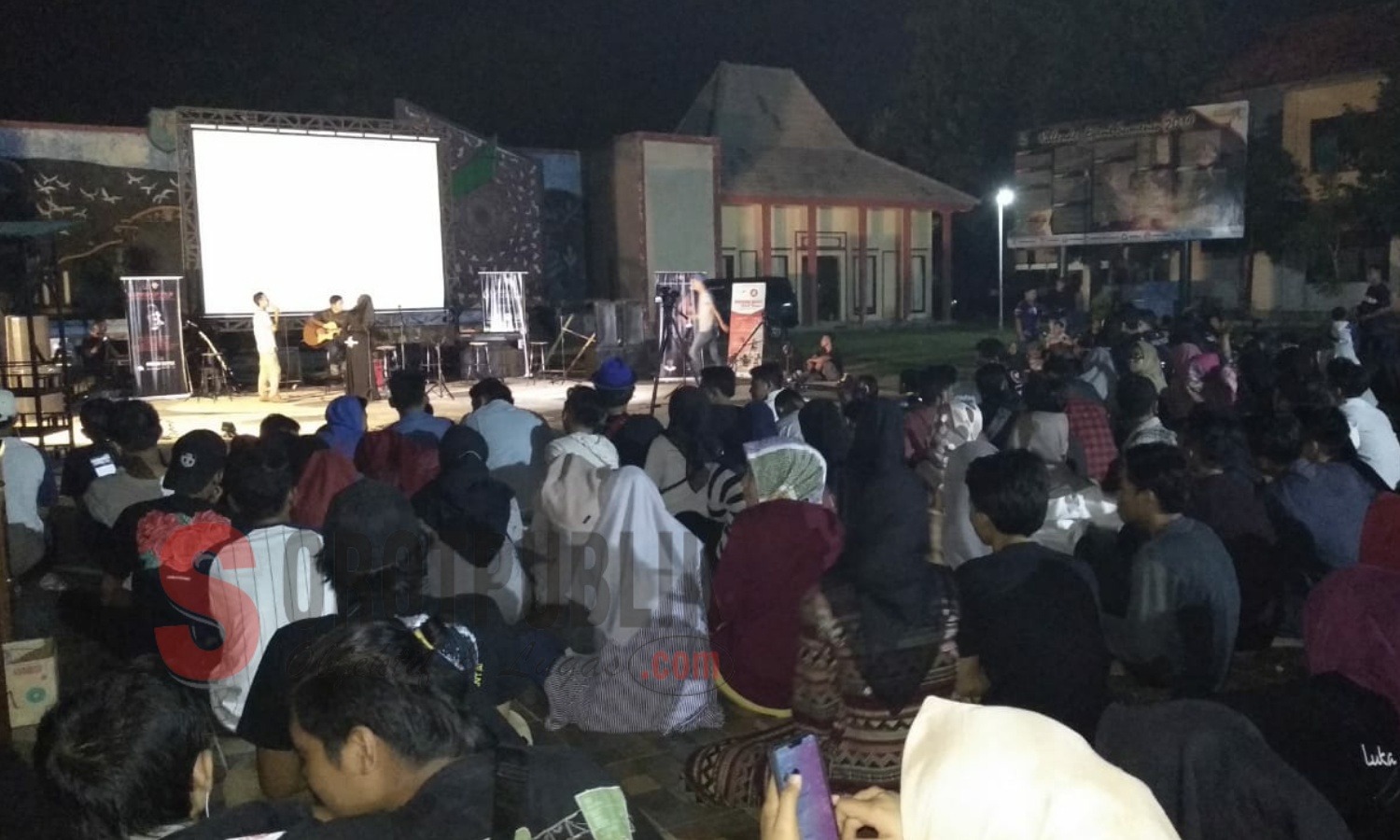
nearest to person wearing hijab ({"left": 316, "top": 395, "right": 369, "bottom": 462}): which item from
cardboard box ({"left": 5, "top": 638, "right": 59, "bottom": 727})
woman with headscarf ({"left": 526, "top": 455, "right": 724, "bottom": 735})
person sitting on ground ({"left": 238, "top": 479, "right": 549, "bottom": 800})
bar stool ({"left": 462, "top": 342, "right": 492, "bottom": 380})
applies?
cardboard box ({"left": 5, "top": 638, "right": 59, "bottom": 727})

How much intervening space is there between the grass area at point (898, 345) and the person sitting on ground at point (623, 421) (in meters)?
9.69

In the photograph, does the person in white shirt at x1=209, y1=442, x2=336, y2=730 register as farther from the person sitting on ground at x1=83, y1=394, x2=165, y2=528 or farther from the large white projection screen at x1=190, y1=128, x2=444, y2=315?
the large white projection screen at x1=190, y1=128, x2=444, y2=315

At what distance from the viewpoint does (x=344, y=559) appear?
2.72 meters

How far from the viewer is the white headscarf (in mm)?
1201

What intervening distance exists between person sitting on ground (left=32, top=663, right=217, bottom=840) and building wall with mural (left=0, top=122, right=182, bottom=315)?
16354mm

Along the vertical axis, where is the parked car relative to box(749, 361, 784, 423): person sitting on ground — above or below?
above

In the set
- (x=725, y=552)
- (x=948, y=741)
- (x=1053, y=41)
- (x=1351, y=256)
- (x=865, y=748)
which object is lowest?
(x=865, y=748)

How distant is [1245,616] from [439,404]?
11512mm

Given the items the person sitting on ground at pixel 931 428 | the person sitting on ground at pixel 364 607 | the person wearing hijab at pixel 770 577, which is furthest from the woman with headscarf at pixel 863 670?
the person sitting on ground at pixel 931 428

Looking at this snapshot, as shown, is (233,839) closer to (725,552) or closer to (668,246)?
(725,552)

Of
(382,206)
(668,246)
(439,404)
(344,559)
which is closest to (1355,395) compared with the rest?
(344,559)

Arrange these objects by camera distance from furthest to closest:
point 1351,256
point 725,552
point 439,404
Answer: point 1351,256
point 439,404
point 725,552

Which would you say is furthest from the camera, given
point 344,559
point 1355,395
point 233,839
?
point 1355,395

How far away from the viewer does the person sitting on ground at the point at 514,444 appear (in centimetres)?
540
